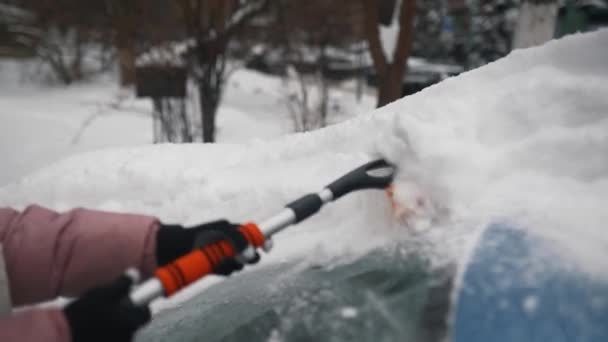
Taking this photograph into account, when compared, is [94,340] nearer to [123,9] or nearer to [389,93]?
[389,93]

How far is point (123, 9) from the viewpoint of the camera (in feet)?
23.4

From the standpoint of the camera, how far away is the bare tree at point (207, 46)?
4.78m

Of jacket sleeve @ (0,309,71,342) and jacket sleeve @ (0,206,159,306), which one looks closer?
jacket sleeve @ (0,309,71,342)

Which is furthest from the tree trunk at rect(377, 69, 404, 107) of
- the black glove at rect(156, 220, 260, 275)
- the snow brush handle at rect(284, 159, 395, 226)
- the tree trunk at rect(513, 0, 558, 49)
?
the black glove at rect(156, 220, 260, 275)

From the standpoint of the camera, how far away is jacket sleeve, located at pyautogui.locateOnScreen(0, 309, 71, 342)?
104cm

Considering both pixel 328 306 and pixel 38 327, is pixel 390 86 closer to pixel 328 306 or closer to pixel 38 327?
pixel 328 306

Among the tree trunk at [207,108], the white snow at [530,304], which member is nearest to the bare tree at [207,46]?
the tree trunk at [207,108]

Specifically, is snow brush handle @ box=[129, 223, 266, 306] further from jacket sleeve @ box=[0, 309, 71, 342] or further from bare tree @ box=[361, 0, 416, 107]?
bare tree @ box=[361, 0, 416, 107]

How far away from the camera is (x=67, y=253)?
132 centimetres

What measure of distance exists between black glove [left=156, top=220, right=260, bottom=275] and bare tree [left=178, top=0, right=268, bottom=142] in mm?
3728

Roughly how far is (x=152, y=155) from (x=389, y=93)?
10.4 feet

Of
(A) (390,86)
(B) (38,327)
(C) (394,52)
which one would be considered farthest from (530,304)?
(C) (394,52)

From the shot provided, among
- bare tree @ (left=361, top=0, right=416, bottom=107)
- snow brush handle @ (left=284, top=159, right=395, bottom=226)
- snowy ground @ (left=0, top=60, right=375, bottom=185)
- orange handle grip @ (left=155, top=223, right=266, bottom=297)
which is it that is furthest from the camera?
snowy ground @ (left=0, top=60, right=375, bottom=185)

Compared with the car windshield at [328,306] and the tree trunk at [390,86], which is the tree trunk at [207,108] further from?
the car windshield at [328,306]
